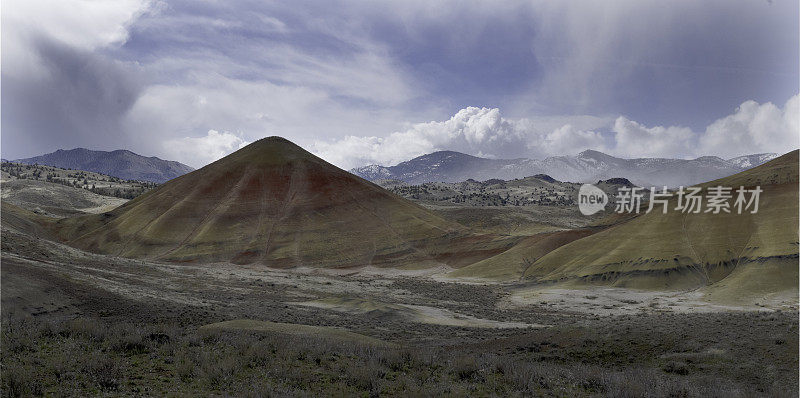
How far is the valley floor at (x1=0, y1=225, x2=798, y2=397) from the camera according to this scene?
9625mm

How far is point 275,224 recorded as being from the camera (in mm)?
82938

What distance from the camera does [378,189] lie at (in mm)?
98812

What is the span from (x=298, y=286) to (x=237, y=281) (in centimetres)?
666

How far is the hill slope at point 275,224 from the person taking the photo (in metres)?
74.9

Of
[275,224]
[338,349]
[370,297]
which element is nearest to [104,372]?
[338,349]

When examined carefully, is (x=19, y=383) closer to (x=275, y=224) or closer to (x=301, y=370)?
(x=301, y=370)

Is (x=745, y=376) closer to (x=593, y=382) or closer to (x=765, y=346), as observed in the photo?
(x=765, y=346)

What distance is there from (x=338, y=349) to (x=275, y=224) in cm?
7286

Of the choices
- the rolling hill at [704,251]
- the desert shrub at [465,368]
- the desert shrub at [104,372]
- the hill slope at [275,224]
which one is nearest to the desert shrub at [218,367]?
the desert shrub at [104,372]

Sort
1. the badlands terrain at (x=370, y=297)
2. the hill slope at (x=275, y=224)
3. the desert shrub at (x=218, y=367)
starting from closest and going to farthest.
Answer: the desert shrub at (x=218, y=367)
the badlands terrain at (x=370, y=297)
the hill slope at (x=275, y=224)

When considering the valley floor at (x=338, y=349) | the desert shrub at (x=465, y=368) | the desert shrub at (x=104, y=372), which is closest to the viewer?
the desert shrub at (x=104, y=372)

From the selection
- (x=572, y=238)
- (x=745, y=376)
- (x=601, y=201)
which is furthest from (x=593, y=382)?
(x=601, y=201)

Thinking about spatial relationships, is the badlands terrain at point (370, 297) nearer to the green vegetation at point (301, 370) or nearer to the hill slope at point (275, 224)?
the green vegetation at point (301, 370)

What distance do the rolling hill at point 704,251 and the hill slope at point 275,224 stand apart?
20.5m
